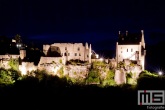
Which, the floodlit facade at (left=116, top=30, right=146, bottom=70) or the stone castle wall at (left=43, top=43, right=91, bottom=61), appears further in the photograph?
the floodlit facade at (left=116, top=30, right=146, bottom=70)

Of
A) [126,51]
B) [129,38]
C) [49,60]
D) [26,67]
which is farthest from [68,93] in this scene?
[129,38]

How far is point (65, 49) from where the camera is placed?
60156mm

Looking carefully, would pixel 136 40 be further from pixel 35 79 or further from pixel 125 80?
pixel 35 79

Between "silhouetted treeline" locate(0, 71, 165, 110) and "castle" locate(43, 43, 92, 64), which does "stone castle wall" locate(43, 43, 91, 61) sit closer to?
"castle" locate(43, 43, 92, 64)

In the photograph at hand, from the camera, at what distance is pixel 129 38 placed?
63.0 m

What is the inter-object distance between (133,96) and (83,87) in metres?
6.46

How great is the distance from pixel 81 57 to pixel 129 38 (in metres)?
7.67

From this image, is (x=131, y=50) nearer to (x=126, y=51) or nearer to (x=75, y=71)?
(x=126, y=51)

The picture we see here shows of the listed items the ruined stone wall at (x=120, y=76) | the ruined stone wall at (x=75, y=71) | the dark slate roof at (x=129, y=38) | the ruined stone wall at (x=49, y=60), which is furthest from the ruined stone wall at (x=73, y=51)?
the dark slate roof at (x=129, y=38)

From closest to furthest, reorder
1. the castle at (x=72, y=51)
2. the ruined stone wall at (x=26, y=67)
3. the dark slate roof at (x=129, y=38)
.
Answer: the ruined stone wall at (x=26, y=67) < the castle at (x=72, y=51) < the dark slate roof at (x=129, y=38)

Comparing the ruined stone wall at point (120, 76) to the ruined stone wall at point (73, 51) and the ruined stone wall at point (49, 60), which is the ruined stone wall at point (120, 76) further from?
the ruined stone wall at point (49, 60)

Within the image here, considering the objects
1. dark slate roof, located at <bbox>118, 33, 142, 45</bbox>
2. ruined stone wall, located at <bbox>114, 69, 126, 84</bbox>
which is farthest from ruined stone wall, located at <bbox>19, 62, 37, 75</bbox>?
dark slate roof, located at <bbox>118, 33, 142, 45</bbox>

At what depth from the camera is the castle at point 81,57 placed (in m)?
57.7

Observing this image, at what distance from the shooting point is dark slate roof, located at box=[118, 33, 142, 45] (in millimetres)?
62031
